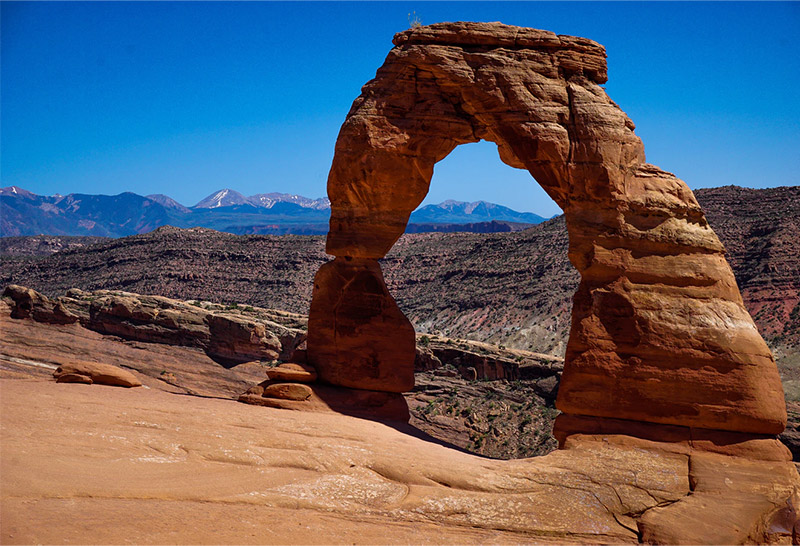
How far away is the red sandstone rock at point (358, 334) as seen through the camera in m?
18.0

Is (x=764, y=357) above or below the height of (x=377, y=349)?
above

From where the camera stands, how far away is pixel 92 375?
655 inches

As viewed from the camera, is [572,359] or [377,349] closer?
[572,359]

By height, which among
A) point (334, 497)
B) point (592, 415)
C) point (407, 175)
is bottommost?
point (334, 497)

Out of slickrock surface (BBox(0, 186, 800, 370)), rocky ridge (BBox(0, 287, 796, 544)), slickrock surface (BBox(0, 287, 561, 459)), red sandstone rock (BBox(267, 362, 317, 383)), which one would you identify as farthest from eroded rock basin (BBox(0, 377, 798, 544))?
slickrock surface (BBox(0, 186, 800, 370))

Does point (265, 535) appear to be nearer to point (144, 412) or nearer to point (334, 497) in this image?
point (334, 497)

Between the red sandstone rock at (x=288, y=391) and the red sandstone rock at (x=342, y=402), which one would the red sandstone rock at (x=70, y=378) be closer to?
the red sandstone rock at (x=342, y=402)

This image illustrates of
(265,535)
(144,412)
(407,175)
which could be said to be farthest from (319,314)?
(265,535)

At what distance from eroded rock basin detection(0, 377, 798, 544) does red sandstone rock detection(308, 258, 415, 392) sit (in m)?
3.27

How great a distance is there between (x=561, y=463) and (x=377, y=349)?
6.28 meters

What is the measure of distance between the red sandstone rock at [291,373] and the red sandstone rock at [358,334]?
53 cm

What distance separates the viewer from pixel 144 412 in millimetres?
13250

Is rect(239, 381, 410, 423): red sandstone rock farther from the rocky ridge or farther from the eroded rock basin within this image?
the eroded rock basin

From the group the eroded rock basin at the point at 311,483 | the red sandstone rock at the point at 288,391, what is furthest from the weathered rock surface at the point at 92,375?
the red sandstone rock at the point at 288,391
